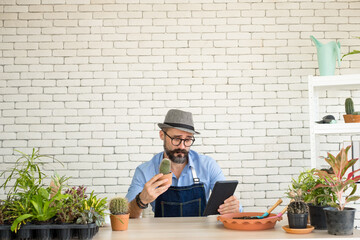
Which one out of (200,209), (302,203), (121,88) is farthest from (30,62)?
(302,203)

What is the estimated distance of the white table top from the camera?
87.8 inches

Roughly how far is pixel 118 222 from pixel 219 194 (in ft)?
2.43

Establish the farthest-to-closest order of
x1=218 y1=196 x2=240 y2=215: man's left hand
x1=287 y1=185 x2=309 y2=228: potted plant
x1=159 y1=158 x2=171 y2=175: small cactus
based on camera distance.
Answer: x1=218 y1=196 x2=240 y2=215: man's left hand, x1=159 y1=158 x2=171 y2=175: small cactus, x1=287 y1=185 x2=309 y2=228: potted plant

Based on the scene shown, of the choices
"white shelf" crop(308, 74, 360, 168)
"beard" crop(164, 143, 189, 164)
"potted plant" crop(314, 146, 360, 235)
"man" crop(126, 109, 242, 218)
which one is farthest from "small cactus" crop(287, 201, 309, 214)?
"white shelf" crop(308, 74, 360, 168)

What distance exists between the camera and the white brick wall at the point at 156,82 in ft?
14.6

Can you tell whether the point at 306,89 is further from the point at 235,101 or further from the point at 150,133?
the point at 150,133

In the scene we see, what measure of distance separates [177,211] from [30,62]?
229 centimetres

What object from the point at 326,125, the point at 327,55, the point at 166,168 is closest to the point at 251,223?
the point at 166,168

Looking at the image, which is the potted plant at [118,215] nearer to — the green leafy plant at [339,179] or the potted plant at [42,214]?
the potted plant at [42,214]

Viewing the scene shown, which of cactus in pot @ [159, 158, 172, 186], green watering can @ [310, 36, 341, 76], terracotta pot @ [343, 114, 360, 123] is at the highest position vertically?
green watering can @ [310, 36, 341, 76]

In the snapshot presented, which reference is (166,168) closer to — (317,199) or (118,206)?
(118,206)

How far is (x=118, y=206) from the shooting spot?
246 centimetres

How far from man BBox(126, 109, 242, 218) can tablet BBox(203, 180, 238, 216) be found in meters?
0.45

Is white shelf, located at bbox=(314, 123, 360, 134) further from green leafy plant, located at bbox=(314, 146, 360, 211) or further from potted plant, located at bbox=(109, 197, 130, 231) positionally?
potted plant, located at bbox=(109, 197, 130, 231)
